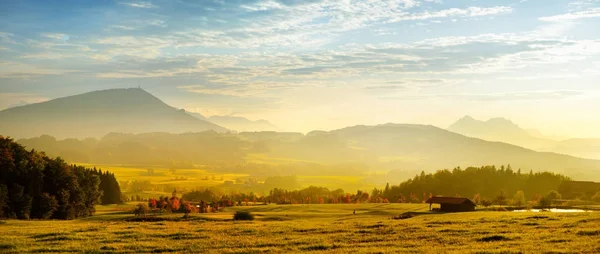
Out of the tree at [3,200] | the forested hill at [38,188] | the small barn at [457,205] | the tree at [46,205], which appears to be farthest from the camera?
the small barn at [457,205]

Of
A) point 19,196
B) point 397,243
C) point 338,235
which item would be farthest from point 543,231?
point 19,196

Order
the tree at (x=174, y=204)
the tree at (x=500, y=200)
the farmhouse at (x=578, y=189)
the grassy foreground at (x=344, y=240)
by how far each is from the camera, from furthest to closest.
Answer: the farmhouse at (x=578, y=189), the tree at (x=174, y=204), the tree at (x=500, y=200), the grassy foreground at (x=344, y=240)

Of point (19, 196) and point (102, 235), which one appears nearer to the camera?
point (102, 235)

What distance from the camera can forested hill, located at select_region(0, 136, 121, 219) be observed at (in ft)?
281

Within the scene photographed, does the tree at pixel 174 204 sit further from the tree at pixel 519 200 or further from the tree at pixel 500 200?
the tree at pixel 519 200

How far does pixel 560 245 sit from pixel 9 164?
8931 centimetres

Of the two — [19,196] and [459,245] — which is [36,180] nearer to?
[19,196]

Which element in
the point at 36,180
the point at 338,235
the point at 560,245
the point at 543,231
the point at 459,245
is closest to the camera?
the point at 560,245

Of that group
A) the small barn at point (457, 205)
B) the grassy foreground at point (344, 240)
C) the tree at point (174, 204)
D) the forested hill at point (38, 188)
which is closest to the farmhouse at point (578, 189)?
the small barn at point (457, 205)

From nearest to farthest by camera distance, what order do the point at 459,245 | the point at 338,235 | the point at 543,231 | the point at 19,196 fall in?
1. the point at 459,245
2. the point at 543,231
3. the point at 338,235
4. the point at 19,196

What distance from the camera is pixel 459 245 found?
114 ft

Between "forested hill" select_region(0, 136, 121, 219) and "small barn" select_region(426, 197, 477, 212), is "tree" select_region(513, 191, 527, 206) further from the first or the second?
"forested hill" select_region(0, 136, 121, 219)

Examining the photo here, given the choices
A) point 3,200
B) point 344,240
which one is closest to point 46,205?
point 3,200

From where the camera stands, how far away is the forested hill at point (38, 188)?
85.5 metres
